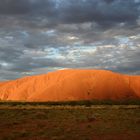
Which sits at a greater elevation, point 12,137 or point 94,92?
point 94,92

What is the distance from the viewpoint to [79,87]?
10181cm

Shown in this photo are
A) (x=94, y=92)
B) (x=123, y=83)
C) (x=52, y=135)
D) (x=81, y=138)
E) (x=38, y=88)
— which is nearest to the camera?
(x=81, y=138)

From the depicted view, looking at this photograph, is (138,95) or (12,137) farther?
(138,95)

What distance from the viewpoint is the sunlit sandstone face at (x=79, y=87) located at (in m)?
98.9

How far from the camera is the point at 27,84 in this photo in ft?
400

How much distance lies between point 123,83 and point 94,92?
1246cm

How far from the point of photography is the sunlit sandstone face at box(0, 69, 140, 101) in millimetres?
98938

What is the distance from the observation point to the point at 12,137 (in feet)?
53.3

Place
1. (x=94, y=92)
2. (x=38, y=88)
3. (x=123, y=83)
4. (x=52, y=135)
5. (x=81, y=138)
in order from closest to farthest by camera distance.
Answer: (x=81, y=138) < (x=52, y=135) < (x=94, y=92) < (x=123, y=83) < (x=38, y=88)

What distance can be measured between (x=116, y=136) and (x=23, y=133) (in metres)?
4.83

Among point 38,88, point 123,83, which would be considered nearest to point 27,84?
point 38,88

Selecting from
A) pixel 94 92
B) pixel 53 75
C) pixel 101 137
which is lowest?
pixel 101 137

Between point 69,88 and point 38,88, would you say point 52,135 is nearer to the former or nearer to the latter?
point 69,88

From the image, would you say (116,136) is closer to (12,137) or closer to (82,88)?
(12,137)
